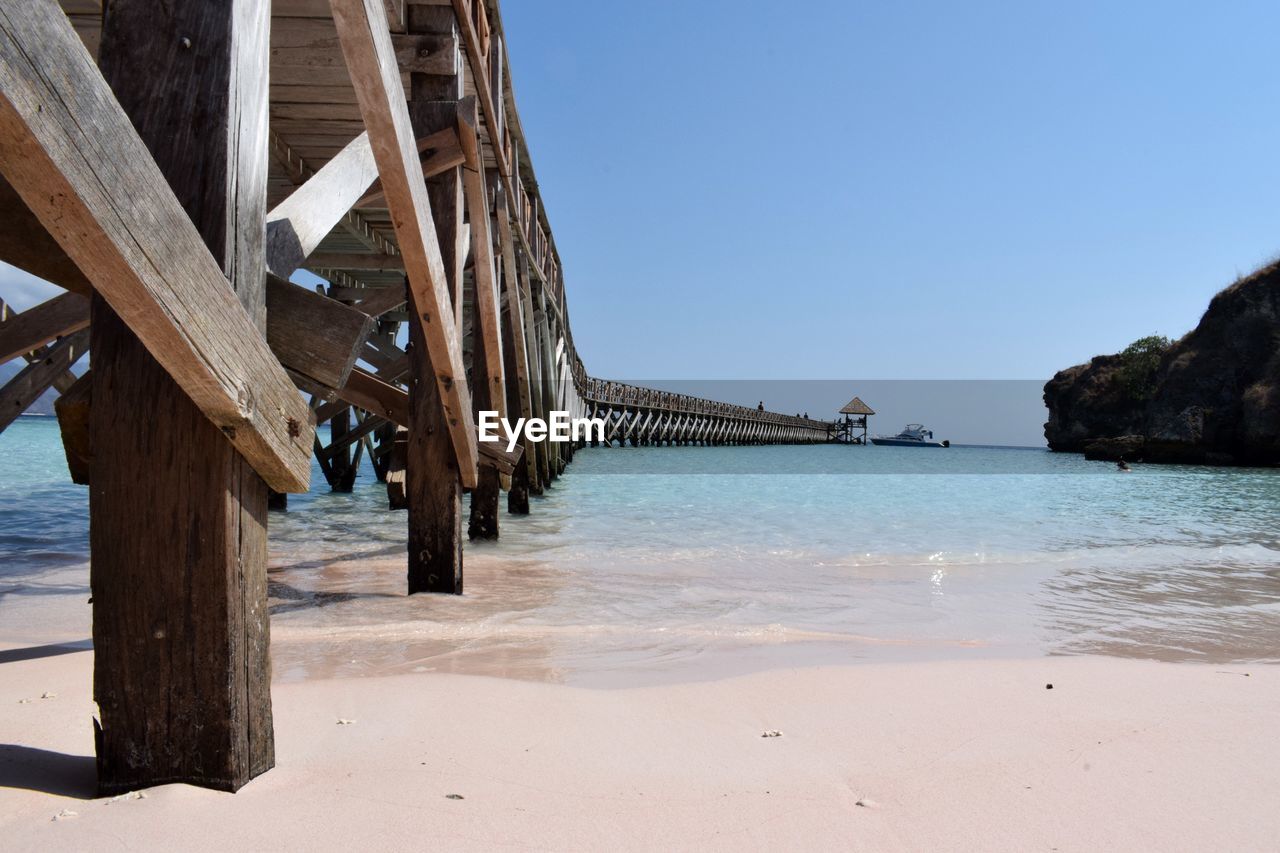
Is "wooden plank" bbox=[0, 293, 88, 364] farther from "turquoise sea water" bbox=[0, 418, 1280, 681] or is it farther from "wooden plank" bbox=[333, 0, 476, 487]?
"wooden plank" bbox=[333, 0, 476, 487]

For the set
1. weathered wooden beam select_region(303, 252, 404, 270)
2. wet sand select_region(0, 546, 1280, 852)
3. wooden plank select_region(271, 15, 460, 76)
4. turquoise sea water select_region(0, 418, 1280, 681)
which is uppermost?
wooden plank select_region(271, 15, 460, 76)

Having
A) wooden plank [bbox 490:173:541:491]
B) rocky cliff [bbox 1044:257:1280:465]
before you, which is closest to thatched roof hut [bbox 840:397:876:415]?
rocky cliff [bbox 1044:257:1280:465]

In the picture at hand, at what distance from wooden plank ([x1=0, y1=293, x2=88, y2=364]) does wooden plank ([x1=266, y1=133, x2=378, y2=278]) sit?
219 centimetres

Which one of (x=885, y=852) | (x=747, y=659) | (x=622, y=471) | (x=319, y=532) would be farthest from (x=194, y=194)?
(x=622, y=471)

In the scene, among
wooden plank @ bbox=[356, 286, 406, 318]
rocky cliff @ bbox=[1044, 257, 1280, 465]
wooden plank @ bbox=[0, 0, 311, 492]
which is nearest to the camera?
wooden plank @ bbox=[0, 0, 311, 492]

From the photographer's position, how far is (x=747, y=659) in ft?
11.4

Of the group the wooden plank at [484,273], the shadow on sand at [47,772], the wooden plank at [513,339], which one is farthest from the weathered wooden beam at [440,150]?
the wooden plank at [513,339]

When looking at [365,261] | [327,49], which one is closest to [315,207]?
[327,49]

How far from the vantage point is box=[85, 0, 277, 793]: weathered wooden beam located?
1615 mm

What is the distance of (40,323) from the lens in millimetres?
3984

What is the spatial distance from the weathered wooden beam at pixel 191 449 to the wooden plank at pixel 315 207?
0.22 meters

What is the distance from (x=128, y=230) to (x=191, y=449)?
1.62ft

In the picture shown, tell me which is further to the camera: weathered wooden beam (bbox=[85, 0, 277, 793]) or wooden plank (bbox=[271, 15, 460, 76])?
wooden plank (bbox=[271, 15, 460, 76])

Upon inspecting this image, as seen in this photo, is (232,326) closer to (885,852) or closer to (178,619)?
(178,619)
